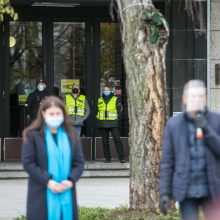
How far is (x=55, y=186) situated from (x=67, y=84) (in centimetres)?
1125

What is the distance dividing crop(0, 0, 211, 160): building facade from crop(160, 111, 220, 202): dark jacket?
10.4 m

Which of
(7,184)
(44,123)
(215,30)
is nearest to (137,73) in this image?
(44,123)

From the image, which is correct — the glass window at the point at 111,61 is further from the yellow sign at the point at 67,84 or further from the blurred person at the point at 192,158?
the blurred person at the point at 192,158

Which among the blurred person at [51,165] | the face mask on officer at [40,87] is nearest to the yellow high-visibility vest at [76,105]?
the face mask on officer at [40,87]

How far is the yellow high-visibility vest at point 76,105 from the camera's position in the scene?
1661cm

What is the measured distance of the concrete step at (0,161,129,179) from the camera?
1577 centimetres

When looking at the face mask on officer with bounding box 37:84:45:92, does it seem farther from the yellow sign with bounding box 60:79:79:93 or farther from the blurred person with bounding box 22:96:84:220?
the blurred person with bounding box 22:96:84:220

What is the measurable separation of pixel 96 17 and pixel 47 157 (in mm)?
11347

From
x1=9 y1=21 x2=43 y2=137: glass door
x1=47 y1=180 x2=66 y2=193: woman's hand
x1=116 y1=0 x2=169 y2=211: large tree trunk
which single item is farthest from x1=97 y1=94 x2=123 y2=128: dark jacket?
x1=47 y1=180 x2=66 y2=193: woman's hand

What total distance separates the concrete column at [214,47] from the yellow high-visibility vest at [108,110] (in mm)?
2294

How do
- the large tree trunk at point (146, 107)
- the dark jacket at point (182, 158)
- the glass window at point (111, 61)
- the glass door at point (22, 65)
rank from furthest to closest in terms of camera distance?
the glass window at point (111, 61)
the glass door at point (22, 65)
the large tree trunk at point (146, 107)
the dark jacket at point (182, 158)

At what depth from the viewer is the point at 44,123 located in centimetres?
656

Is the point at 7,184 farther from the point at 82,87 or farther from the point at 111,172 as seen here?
the point at 82,87

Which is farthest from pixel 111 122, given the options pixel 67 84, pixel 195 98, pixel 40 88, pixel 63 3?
pixel 195 98
